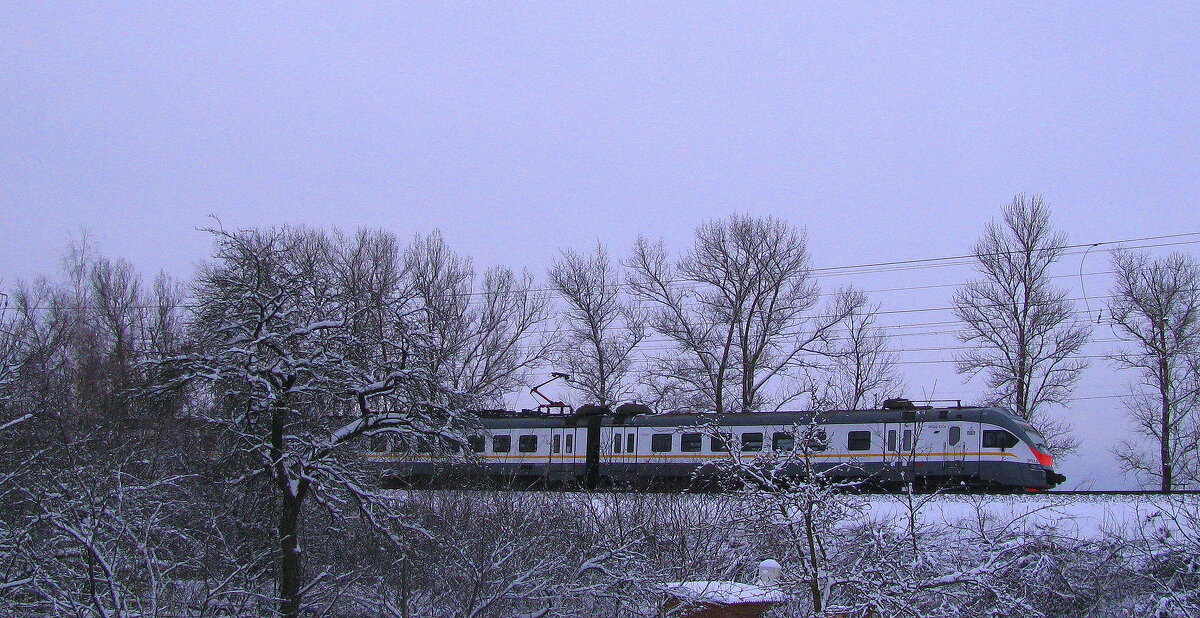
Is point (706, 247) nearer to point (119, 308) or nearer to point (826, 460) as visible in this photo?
point (826, 460)

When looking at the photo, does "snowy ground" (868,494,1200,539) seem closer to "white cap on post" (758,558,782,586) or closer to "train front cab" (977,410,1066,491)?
"train front cab" (977,410,1066,491)

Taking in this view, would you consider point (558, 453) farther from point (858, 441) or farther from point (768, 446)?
point (858, 441)

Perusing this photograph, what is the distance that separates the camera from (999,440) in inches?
1021

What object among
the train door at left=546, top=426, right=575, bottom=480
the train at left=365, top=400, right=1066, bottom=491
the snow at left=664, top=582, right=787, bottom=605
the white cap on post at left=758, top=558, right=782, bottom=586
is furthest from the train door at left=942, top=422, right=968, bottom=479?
A: the white cap on post at left=758, top=558, right=782, bottom=586

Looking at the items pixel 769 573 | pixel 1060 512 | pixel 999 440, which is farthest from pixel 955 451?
pixel 769 573

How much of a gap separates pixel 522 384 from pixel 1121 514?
86.5 ft

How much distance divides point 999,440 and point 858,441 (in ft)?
11.5

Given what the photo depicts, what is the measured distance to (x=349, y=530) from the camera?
15914 millimetres

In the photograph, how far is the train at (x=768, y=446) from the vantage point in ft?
84.7

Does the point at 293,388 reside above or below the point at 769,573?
above

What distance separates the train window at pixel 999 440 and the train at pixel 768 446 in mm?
25

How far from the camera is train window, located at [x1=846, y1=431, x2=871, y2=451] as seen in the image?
27.0m

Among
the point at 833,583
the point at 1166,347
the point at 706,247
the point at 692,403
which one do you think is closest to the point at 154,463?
the point at 833,583

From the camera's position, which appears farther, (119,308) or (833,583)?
(119,308)
